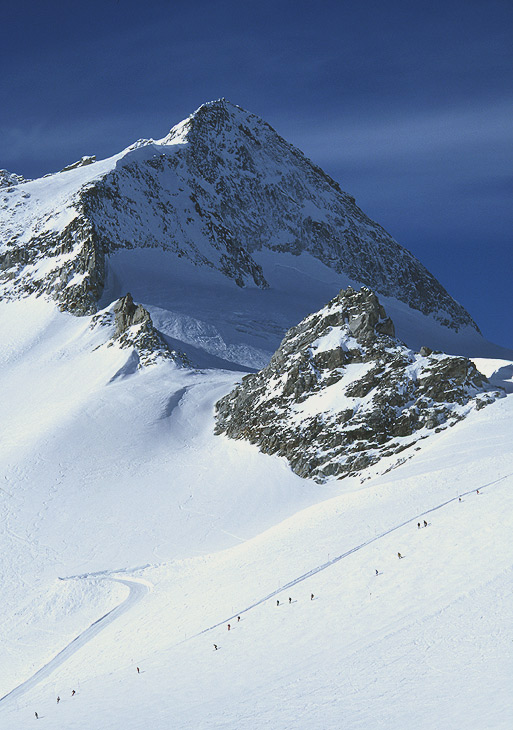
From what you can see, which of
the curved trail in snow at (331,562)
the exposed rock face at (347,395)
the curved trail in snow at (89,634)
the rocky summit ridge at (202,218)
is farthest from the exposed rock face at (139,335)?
the curved trail in snow at (331,562)

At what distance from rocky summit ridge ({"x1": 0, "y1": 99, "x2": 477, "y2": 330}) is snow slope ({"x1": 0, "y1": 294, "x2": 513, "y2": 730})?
1695 inches

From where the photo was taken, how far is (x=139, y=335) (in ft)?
307

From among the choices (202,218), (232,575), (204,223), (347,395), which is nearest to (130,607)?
(232,575)

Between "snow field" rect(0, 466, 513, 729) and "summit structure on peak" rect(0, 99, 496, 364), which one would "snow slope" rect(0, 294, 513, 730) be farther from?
"summit structure on peak" rect(0, 99, 496, 364)

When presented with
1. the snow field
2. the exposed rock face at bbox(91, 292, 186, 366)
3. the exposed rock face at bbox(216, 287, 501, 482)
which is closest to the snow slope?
the snow field

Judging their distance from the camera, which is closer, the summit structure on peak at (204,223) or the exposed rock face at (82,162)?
the summit structure on peak at (204,223)

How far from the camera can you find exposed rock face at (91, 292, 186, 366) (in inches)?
3570

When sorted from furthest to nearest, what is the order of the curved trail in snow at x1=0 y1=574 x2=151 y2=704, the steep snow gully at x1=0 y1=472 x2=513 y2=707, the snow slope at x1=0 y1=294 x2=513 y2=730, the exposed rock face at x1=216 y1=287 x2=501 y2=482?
the exposed rock face at x1=216 y1=287 x2=501 y2=482 → the curved trail in snow at x1=0 y1=574 x2=151 y2=704 → the steep snow gully at x1=0 y1=472 x2=513 y2=707 → the snow slope at x1=0 y1=294 x2=513 y2=730

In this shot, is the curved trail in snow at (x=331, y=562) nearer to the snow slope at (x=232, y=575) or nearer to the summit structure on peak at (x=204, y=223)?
the snow slope at (x=232, y=575)

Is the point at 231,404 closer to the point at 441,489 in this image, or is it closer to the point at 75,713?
the point at 441,489

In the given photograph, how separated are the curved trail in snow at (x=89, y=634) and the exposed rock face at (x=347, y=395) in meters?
17.0

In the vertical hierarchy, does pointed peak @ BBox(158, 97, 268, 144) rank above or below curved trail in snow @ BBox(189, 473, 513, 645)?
above

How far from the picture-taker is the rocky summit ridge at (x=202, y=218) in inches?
4865

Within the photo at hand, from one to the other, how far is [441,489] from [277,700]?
20800 mm
